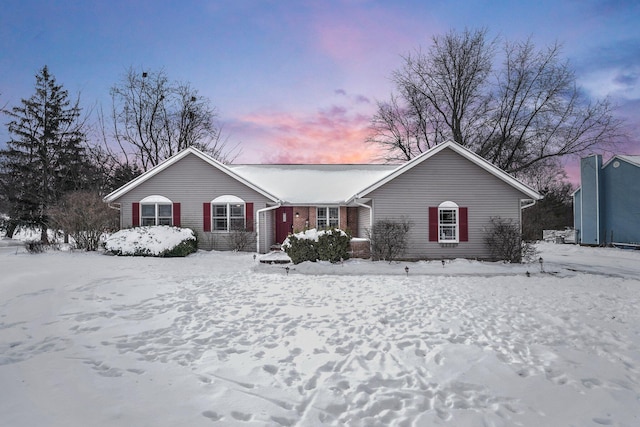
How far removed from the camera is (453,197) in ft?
47.5

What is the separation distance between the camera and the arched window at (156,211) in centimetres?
1692

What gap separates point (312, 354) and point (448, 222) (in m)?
11.8

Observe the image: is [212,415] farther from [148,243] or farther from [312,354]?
[148,243]

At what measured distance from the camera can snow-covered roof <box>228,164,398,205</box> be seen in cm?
1797

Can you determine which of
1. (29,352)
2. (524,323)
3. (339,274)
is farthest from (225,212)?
(524,323)

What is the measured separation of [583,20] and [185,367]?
1700cm

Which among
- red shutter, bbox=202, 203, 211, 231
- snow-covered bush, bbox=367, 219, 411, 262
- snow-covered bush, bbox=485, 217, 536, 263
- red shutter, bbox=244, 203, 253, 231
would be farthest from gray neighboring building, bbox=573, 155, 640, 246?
red shutter, bbox=202, 203, 211, 231

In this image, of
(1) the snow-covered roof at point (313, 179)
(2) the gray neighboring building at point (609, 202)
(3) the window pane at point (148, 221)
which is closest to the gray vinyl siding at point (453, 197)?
(1) the snow-covered roof at point (313, 179)

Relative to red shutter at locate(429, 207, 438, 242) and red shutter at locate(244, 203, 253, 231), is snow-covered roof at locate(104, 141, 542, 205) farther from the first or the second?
red shutter at locate(429, 207, 438, 242)

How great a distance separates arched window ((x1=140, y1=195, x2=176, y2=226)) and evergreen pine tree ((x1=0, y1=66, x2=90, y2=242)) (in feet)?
39.4

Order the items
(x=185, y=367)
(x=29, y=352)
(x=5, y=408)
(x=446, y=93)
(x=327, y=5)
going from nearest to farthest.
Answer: (x=5, y=408) < (x=185, y=367) < (x=29, y=352) < (x=327, y=5) < (x=446, y=93)

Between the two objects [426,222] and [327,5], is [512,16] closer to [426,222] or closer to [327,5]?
[327,5]

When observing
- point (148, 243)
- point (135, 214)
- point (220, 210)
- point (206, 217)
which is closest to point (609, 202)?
point (220, 210)

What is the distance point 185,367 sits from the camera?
4035 millimetres
